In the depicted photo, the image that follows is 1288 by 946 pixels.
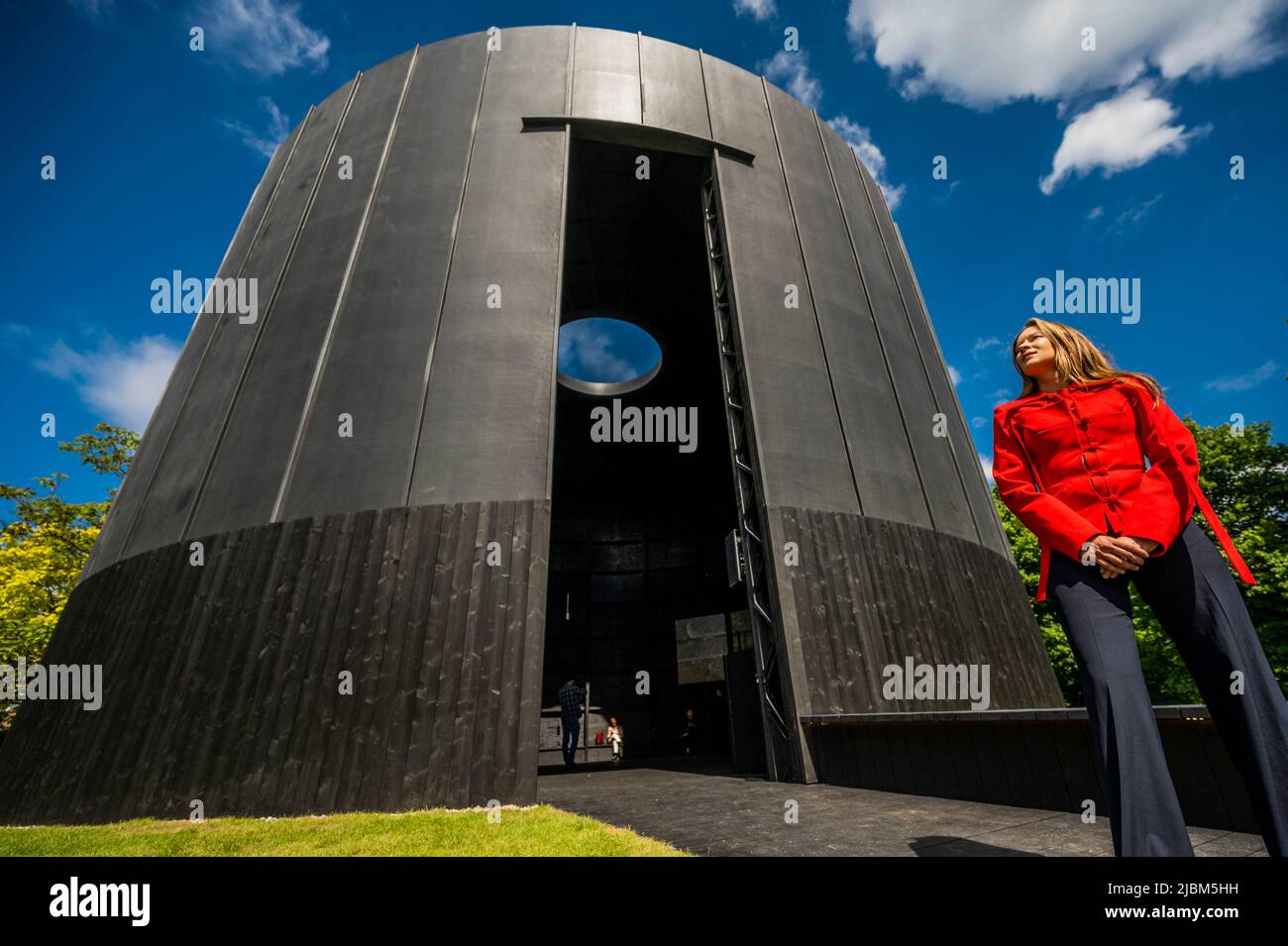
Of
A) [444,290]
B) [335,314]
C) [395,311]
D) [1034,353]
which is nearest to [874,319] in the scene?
[444,290]

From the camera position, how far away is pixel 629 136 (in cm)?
1346

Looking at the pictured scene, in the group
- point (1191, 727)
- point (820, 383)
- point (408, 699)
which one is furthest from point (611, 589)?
point (1191, 727)

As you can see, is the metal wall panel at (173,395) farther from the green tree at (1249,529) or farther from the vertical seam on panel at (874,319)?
the green tree at (1249,529)

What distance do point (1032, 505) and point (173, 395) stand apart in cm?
1494

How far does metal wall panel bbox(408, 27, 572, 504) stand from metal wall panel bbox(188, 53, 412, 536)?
2.27 meters

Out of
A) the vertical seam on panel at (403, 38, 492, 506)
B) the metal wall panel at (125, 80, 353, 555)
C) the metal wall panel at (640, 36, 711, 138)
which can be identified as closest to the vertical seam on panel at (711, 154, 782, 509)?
the metal wall panel at (640, 36, 711, 138)

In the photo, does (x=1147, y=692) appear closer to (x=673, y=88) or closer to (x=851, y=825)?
(x=851, y=825)

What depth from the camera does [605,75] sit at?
1366 centimetres

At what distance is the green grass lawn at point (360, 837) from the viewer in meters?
4.66

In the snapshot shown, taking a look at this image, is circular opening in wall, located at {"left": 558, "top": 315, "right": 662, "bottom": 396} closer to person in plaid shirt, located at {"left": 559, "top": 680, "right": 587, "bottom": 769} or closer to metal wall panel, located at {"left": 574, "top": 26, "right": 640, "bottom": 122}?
metal wall panel, located at {"left": 574, "top": 26, "right": 640, "bottom": 122}

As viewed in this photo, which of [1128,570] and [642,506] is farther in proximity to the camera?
[642,506]

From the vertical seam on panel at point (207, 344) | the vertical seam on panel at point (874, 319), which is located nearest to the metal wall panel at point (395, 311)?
the vertical seam on panel at point (207, 344)
